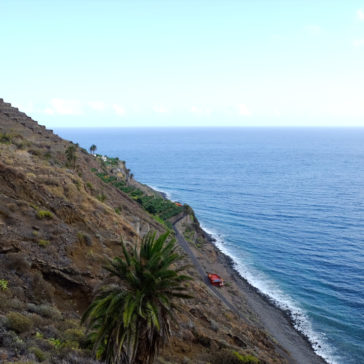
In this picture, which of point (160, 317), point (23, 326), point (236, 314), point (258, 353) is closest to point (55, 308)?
point (23, 326)

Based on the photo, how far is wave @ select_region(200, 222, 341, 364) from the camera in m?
40.1

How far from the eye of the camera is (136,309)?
14445 mm

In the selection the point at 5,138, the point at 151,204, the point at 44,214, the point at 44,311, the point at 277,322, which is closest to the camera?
the point at 44,311

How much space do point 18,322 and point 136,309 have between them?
6035mm

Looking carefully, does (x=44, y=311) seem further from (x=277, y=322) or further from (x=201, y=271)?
(x=201, y=271)

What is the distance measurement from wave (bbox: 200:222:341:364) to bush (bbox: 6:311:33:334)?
35.2 metres

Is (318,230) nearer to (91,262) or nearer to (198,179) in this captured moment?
(91,262)

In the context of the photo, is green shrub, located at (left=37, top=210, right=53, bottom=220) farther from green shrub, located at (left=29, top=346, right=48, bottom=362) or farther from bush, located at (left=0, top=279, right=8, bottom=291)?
green shrub, located at (left=29, top=346, right=48, bottom=362)

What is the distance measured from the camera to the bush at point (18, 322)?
51.4 ft

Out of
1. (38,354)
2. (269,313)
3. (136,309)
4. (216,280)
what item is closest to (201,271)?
(216,280)

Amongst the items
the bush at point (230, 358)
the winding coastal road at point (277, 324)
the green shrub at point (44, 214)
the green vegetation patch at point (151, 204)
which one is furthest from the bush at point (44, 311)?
the green vegetation patch at point (151, 204)

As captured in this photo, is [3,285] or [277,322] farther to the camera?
[277,322]

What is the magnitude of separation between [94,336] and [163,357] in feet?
24.4

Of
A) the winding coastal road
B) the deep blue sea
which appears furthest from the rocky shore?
the deep blue sea
